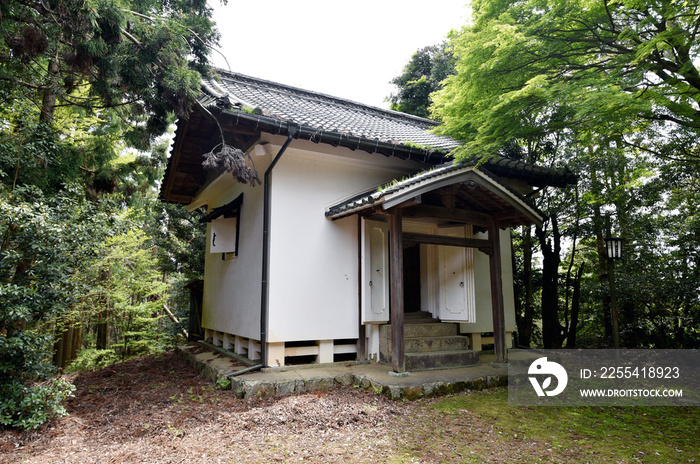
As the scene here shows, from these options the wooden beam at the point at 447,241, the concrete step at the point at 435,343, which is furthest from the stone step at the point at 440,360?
the wooden beam at the point at 447,241

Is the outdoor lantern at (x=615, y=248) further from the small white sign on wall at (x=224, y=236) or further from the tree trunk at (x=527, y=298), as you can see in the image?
the small white sign on wall at (x=224, y=236)

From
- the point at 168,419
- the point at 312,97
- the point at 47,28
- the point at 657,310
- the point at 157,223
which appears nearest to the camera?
the point at 168,419

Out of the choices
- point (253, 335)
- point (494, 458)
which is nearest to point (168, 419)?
point (253, 335)

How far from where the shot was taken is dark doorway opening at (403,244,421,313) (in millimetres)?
8195

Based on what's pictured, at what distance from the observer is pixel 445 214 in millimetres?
6066

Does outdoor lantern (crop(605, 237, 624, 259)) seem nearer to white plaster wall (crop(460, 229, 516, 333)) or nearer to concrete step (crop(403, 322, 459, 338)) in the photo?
white plaster wall (crop(460, 229, 516, 333))

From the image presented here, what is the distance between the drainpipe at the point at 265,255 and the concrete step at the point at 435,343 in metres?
2.25

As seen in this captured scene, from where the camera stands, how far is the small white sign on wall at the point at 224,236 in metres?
7.89

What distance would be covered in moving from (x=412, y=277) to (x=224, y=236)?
4.08m

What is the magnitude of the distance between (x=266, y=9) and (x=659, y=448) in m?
6.65

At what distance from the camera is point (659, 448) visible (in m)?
3.52

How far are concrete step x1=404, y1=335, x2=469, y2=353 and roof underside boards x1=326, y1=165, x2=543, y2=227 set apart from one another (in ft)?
6.68

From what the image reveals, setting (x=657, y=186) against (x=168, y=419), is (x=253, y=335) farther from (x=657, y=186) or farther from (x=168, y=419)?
(x=657, y=186)

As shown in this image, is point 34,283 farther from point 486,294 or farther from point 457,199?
point 486,294
